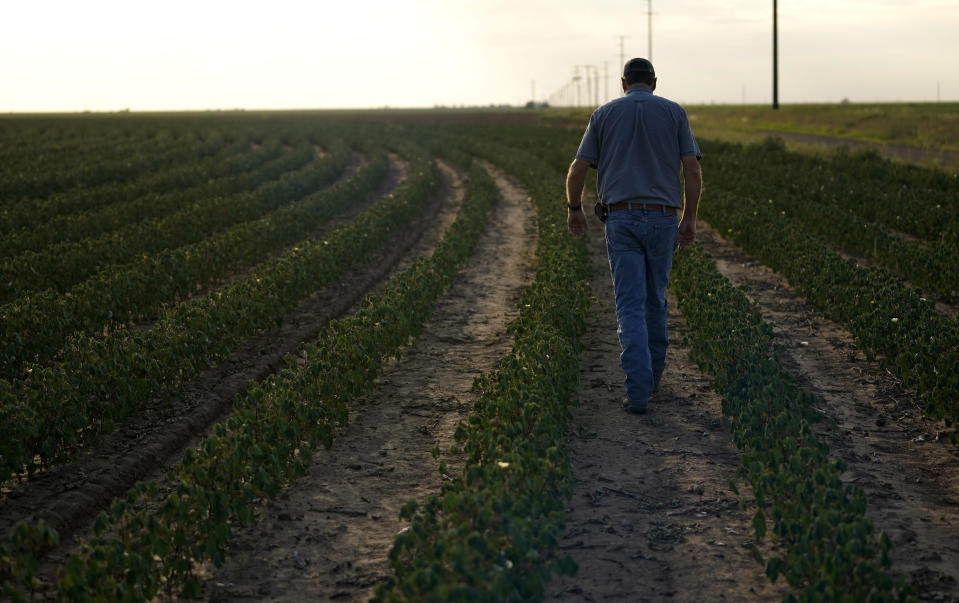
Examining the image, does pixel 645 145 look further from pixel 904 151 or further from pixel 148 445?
pixel 904 151

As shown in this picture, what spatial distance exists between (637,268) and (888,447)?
221 centimetres

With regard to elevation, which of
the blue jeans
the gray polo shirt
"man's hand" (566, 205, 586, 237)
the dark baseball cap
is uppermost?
the dark baseball cap

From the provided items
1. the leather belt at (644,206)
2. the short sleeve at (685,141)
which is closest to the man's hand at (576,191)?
the leather belt at (644,206)

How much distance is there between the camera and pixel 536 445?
579 centimetres

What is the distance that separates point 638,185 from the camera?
696 centimetres

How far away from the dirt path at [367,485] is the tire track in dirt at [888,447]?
2773 millimetres

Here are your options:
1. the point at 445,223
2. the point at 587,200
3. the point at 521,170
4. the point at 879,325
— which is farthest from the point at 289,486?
the point at 521,170

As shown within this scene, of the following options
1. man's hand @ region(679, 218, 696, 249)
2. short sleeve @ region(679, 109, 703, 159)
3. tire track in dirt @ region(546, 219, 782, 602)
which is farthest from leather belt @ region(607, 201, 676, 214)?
tire track in dirt @ region(546, 219, 782, 602)

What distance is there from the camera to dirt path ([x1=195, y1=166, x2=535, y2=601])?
197 inches

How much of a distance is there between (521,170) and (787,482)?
25.1m

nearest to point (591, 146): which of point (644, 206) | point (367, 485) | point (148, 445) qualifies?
point (644, 206)

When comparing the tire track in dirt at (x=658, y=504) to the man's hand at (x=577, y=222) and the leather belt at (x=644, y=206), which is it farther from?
the leather belt at (x=644, y=206)

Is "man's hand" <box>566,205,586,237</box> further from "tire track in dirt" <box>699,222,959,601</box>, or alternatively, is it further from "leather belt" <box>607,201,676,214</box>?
"tire track in dirt" <box>699,222,959,601</box>

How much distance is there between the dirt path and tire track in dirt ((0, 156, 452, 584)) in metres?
1.13
